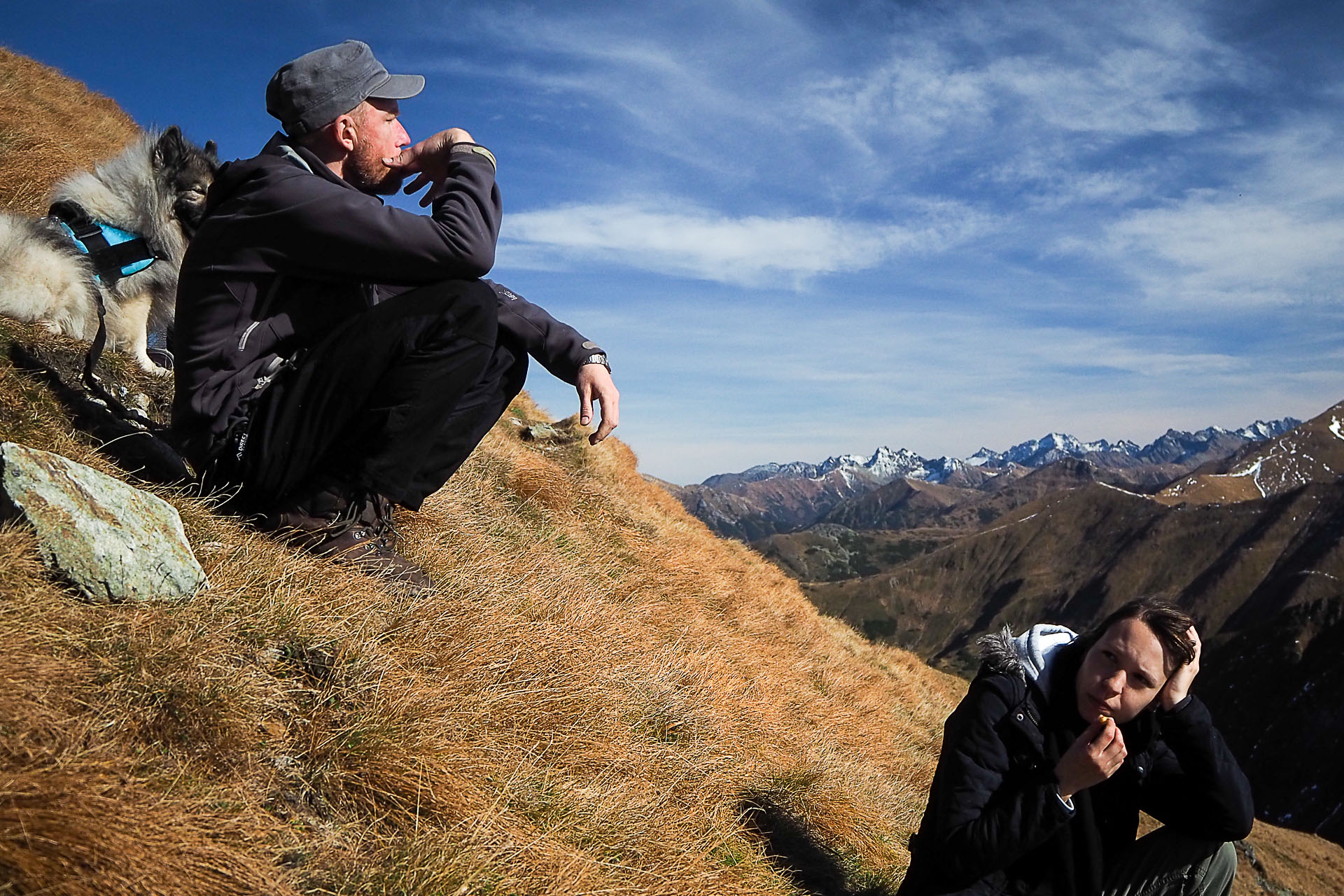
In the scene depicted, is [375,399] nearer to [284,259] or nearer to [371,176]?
[284,259]

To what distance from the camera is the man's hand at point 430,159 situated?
3.92m

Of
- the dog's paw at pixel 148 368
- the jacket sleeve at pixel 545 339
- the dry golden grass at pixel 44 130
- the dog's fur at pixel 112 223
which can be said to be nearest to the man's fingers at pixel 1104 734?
the jacket sleeve at pixel 545 339

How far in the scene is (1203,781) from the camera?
4.03 m

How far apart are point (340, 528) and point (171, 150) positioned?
336 centimetres

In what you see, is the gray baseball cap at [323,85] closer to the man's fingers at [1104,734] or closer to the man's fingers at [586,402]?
the man's fingers at [586,402]

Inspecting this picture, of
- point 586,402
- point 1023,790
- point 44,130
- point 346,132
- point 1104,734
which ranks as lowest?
point 1023,790

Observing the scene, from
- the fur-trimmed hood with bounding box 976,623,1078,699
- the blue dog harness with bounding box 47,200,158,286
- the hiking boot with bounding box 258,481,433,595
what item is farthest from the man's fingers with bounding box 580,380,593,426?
the blue dog harness with bounding box 47,200,158,286

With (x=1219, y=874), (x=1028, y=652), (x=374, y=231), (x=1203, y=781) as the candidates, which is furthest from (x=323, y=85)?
(x=1219, y=874)

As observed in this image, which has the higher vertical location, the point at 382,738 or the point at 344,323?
the point at 344,323

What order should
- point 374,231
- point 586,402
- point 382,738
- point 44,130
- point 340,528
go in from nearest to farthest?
point 382,738, point 374,231, point 586,402, point 340,528, point 44,130

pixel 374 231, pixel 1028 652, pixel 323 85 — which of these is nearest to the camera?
pixel 374 231

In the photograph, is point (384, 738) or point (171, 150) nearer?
point (384, 738)

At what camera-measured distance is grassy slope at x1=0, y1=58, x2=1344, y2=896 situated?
6.88 feet

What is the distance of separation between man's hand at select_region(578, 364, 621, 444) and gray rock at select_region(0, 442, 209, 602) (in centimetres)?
175
